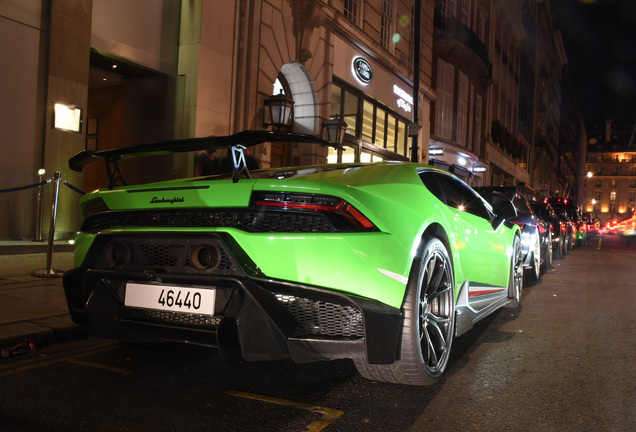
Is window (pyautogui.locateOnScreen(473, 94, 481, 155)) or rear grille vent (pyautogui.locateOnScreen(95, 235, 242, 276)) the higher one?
window (pyautogui.locateOnScreen(473, 94, 481, 155))

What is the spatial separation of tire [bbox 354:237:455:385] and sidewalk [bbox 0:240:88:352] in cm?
228

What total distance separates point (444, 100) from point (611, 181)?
4970 inches

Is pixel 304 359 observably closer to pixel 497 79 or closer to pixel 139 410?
pixel 139 410

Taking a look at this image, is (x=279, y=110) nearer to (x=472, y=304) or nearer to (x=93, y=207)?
(x=472, y=304)

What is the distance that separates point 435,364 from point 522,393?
48 centimetres

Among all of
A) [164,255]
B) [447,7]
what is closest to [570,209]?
[447,7]

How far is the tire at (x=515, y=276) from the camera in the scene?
218 inches

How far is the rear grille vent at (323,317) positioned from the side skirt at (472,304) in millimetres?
1219

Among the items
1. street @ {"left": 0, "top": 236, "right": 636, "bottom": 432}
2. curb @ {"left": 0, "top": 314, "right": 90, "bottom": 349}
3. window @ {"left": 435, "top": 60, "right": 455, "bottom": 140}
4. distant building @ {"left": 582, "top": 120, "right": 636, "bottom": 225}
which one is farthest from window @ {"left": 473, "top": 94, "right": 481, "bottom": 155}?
distant building @ {"left": 582, "top": 120, "right": 636, "bottom": 225}

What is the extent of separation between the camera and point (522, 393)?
9.58 feet

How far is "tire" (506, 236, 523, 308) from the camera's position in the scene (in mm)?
5543

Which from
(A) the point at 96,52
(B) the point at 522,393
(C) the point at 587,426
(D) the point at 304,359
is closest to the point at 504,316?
(B) the point at 522,393

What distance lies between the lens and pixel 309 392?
9.30 ft

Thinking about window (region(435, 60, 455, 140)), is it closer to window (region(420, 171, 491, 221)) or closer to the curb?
window (region(420, 171, 491, 221))
